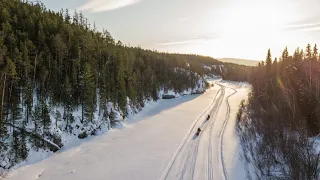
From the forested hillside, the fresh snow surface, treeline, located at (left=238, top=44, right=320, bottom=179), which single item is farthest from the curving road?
the forested hillside

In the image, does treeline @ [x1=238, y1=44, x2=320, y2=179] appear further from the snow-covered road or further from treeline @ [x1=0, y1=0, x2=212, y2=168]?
treeline @ [x1=0, y1=0, x2=212, y2=168]

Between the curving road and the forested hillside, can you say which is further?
the forested hillside

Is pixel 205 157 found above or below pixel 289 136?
below

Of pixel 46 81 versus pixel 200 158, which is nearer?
pixel 200 158

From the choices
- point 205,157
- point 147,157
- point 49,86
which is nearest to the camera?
point 205,157

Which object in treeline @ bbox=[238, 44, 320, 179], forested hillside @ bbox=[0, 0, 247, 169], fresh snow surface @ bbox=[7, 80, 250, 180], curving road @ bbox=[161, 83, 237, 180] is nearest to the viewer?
treeline @ bbox=[238, 44, 320, 179]

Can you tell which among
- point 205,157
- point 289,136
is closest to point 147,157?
point 205,157

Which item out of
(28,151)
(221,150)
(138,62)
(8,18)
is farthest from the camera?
(138,62)

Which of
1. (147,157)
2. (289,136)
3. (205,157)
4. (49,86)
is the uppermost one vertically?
(49,86)

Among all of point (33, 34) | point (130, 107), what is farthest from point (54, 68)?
point (130, 107)

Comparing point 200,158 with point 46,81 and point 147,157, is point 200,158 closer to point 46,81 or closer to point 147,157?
point 147,157

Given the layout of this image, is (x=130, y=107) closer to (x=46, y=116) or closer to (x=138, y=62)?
(x=46, y=116)
